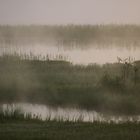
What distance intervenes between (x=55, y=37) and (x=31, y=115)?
67cm

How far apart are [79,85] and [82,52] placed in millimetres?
275

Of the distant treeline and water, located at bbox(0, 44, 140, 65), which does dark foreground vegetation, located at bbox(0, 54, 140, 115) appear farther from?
the distant treeline

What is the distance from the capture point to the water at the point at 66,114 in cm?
346

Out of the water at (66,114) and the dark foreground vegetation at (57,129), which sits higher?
the water at (66,114)

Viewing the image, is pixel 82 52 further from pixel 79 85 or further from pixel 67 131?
pixel 67 131

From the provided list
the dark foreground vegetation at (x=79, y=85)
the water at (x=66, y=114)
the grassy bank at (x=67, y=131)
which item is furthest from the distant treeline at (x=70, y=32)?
the grassy bank at (x=67, y=131)

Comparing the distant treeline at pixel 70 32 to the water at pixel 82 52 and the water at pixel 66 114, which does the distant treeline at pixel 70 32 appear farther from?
the water at pixel 66 114

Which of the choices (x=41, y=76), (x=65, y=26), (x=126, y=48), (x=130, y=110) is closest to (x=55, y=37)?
(x=65, y=26)

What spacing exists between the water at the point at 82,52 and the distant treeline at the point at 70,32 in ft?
0.14

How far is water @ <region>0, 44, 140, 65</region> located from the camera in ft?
11.4

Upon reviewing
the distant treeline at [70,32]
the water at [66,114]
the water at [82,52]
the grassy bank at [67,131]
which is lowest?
the grassy bank at [67,131]

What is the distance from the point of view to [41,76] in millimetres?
3467

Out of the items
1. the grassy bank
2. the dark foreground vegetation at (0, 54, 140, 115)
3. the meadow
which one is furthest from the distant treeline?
the grassy bank

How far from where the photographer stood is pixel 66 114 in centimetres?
351
